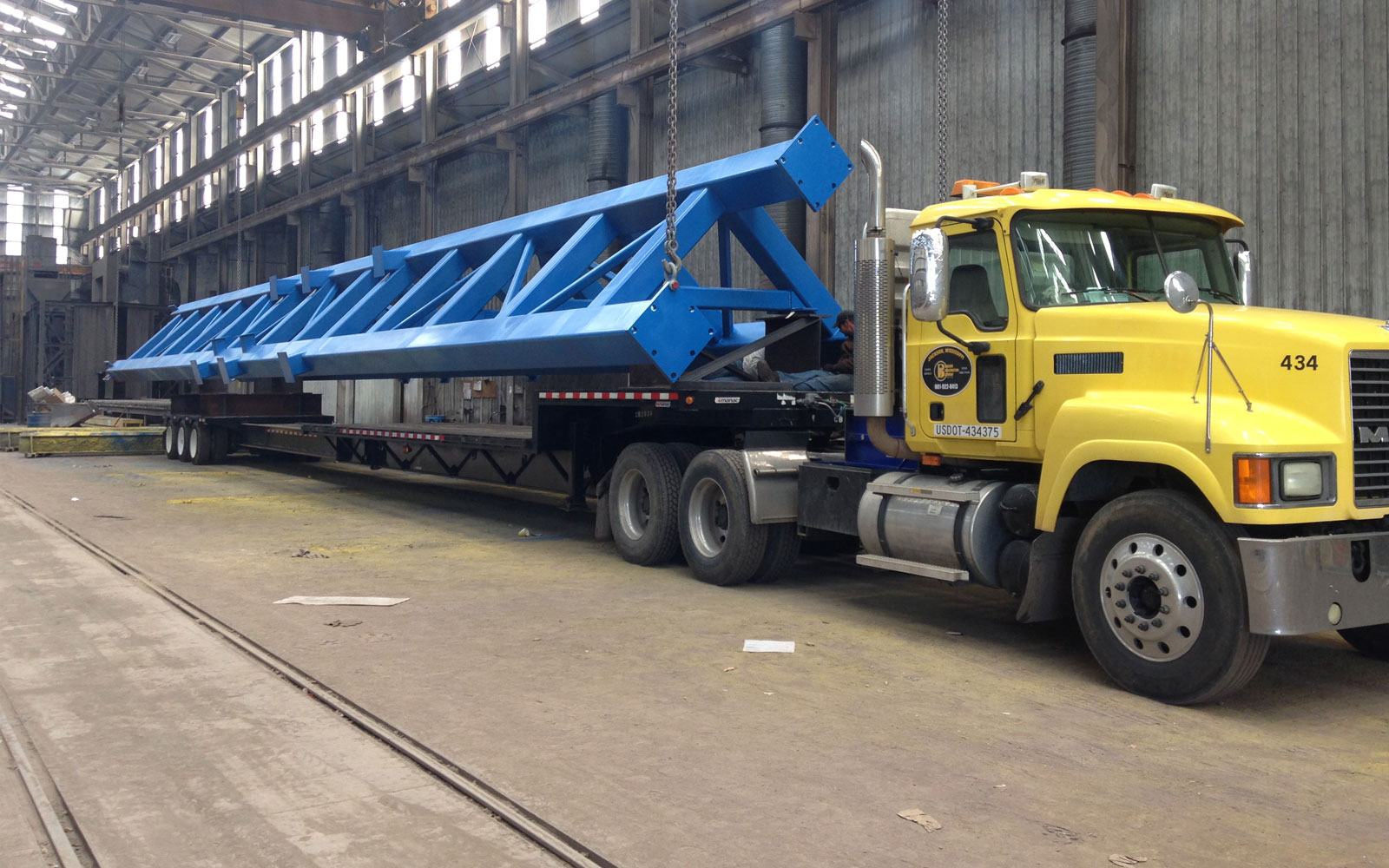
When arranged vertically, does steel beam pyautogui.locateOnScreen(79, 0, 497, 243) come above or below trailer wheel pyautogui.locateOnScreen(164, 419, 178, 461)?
above

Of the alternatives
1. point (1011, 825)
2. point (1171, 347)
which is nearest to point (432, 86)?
point (1171, 347)

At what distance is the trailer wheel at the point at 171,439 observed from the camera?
21172 millimetres

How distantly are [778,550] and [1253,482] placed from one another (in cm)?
391

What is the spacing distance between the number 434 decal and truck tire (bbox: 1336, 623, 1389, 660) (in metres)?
1.81

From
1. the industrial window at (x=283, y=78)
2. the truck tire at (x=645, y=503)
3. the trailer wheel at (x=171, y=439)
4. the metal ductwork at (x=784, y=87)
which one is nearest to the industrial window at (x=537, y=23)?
the metal ductwork at (x=784, y=87)

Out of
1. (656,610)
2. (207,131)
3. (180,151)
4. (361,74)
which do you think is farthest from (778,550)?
(180,151)

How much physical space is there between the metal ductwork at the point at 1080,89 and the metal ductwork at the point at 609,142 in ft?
29.7

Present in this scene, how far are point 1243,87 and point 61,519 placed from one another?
12970 millimetres

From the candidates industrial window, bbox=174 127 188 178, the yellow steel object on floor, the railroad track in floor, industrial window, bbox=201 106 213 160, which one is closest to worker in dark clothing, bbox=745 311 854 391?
the railroad track in floor

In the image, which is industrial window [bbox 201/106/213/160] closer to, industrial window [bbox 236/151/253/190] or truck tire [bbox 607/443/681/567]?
industrial window [bbox 236/151/253/190]

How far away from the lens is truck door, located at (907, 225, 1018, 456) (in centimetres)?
602

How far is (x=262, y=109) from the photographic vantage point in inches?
1444

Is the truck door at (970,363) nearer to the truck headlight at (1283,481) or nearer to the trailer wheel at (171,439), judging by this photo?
the truck headlight at (1283,481)

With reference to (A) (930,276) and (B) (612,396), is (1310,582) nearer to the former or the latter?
(A) (930,276)
